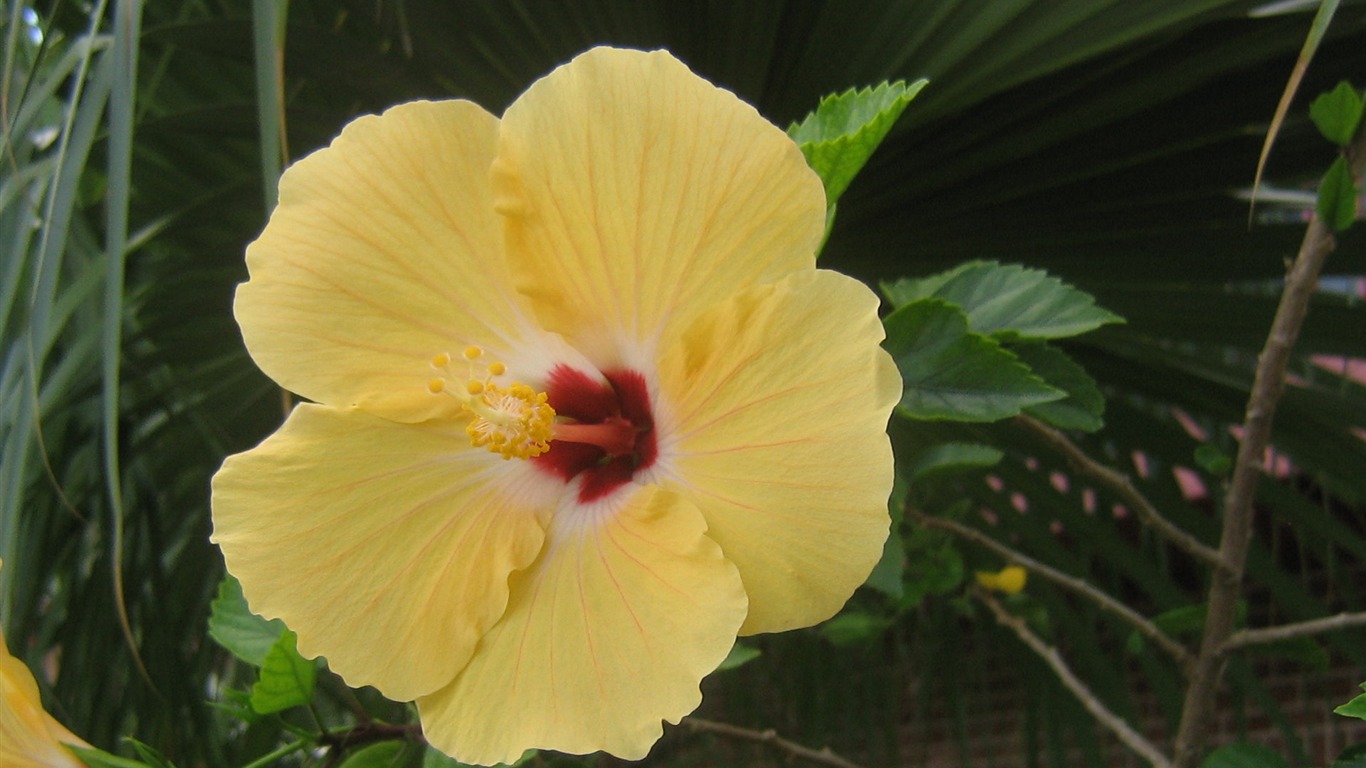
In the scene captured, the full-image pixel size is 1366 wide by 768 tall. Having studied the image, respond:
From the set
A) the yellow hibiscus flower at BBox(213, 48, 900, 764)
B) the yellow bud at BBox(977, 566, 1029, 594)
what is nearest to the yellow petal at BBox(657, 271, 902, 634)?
the yellow hibiscus flower at BBox(213, 48, 900, 764)

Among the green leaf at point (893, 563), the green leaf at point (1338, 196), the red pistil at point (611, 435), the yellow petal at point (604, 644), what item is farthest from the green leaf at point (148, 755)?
the green leaf at point (1338, 196)

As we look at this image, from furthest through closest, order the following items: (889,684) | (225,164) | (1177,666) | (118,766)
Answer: (889,684)
(1177,666)
(225,164)
(118,766)

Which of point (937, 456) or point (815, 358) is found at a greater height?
point (815, 358)

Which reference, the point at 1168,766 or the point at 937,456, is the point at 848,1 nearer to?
the point at 937,456

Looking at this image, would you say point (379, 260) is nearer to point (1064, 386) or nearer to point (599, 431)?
point (599, 431)

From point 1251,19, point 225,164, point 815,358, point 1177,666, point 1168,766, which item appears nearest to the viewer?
point 815,358

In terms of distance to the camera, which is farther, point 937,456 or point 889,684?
point 889,684

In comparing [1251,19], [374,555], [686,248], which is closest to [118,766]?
[374,555]
